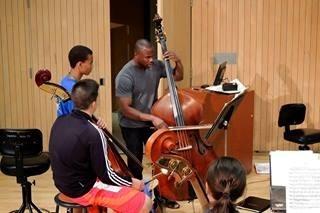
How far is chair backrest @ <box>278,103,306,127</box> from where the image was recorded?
4574mm

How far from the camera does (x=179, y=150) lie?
302 centimetres

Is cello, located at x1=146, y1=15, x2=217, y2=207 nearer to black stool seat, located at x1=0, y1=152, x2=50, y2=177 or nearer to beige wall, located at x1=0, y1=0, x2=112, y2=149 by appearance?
black stool seat, located at x1=0, y1=152, x2=50, y2=177

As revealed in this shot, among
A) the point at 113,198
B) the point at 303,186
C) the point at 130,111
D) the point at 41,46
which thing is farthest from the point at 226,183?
the point at 41,46

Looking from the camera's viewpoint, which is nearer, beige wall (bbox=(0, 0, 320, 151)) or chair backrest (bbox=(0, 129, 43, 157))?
chair backrest (bbox=(0, 129, 43, 157))

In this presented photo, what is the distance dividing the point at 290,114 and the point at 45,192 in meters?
2.72

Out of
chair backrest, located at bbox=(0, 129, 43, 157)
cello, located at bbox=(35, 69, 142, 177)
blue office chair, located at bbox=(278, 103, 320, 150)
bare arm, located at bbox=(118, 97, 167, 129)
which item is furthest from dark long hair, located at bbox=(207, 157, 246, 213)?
blue office chair, located at bbox=(278, 103, 320, 150)

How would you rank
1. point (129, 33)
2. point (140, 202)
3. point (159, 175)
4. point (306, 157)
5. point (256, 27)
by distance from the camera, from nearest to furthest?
point (306, 157) → point (140, 202) → point (159, 175) → point (256, 27) → point (129, 33)

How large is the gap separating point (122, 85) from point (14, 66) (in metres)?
2.59

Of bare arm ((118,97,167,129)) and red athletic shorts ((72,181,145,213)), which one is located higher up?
bare arm ((118,97,167,129))

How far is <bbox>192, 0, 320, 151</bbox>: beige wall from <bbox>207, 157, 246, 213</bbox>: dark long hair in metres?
3.83

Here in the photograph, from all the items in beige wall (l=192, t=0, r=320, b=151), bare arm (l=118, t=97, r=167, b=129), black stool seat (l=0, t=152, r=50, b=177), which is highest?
beige wall (l=192, t=0, r=320, b=151)

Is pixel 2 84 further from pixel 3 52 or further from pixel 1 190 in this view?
pixel 1 190

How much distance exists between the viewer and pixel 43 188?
4.46 metres

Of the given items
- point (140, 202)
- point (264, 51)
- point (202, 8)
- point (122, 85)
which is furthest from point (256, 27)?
point (140, 202)
